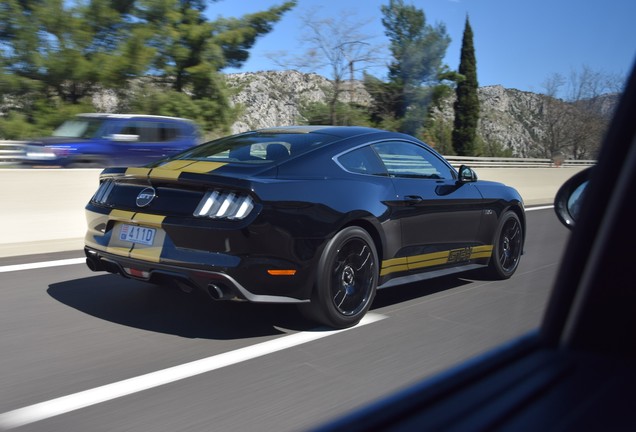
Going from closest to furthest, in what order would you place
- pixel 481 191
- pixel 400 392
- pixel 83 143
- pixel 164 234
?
pixel 400 392, pixel 164 234, pixel 481 191, pixel 83 143

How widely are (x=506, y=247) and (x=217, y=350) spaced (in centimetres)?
359

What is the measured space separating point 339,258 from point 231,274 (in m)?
0.90

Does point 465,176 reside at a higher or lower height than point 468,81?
lower

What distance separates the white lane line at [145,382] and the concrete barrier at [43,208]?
13.5 ft

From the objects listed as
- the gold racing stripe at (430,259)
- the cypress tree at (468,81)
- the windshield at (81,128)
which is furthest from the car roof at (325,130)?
the windshield at (81,128)

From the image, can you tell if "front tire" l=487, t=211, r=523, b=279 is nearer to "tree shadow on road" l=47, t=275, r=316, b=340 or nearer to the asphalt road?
the asphalt road

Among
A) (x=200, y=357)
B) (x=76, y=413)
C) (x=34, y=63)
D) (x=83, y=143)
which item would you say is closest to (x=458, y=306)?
(x=200, y=357)

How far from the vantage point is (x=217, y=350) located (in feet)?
14.4

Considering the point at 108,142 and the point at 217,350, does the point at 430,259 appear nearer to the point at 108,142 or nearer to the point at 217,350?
the point at 217,350

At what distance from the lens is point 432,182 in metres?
5.93

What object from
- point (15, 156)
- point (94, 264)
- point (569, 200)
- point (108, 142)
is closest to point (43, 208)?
point (94, 264)

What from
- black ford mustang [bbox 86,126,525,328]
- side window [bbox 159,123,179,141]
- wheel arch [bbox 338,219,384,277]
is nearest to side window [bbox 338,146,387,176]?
black ford mustang [bbox 86,126,525,328]

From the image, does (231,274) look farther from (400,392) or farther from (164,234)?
(400,392)

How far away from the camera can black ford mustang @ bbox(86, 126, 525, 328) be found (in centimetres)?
441
